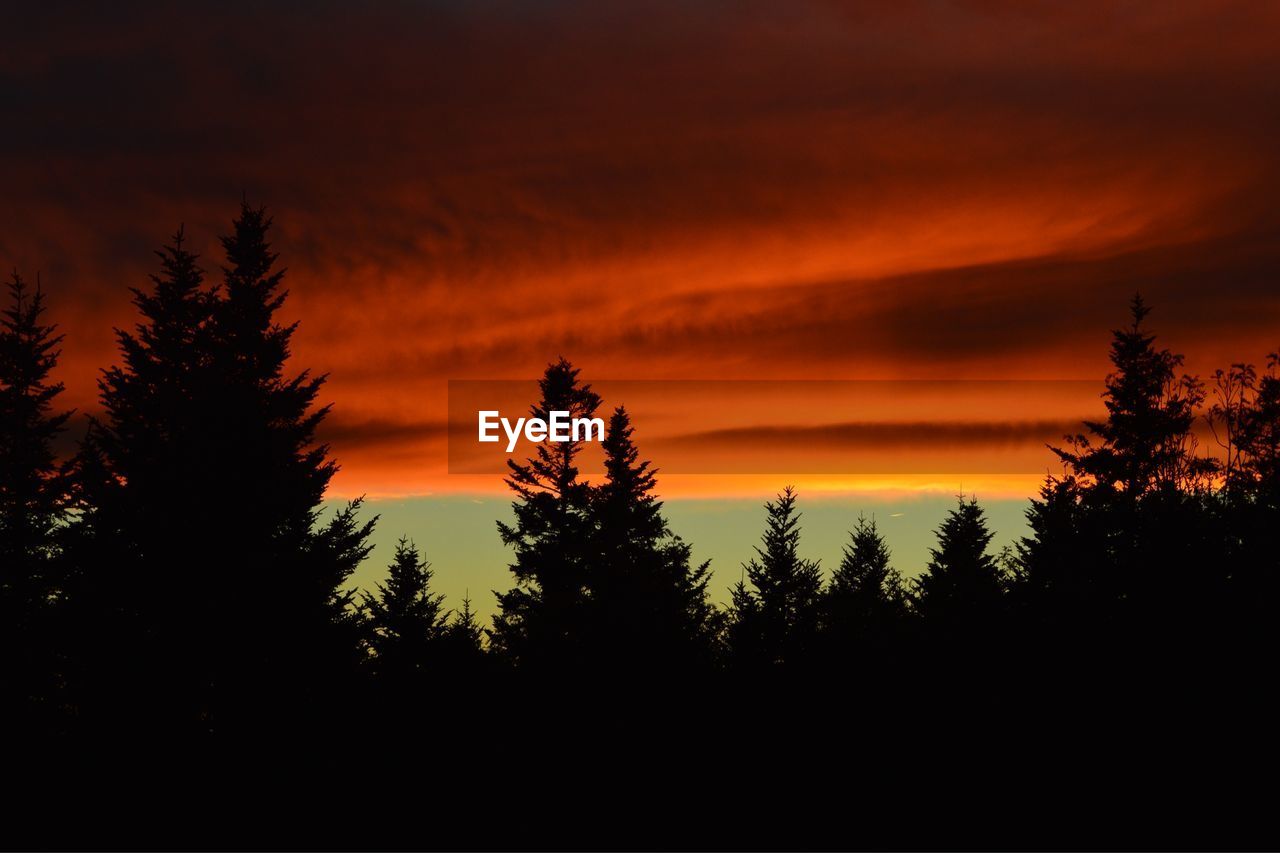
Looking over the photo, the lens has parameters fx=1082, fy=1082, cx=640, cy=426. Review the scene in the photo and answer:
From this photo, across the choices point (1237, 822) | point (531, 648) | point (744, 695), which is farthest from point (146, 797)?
point (531, 648)

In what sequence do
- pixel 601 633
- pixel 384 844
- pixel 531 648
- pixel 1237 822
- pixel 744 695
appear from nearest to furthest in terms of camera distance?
pixel 1237 822 < pixel 384 844 < pixel 744 695 < pixel 601 633 < pixel 531 648

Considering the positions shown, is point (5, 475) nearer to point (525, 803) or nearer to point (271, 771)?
point (271, 771)

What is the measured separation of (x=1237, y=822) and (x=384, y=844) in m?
12.8

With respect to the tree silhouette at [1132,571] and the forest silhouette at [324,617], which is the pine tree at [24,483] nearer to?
the forest silhouette at [324,617]

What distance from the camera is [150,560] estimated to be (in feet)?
77.7

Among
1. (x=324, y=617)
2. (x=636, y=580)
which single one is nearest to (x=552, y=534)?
(x=636, y=580)

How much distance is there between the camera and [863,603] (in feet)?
180

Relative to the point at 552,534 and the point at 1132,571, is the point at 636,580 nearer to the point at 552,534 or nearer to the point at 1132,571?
the point at 552,534

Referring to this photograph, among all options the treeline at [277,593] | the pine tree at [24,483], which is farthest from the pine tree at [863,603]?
the pine tree at [24,483]

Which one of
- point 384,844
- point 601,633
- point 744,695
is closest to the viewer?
point 384,844

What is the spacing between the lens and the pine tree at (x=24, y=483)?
35875mm

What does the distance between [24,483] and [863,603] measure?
125ft

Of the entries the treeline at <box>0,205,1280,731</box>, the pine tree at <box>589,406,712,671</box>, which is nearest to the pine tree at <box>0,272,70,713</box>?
the treeline at <box>0,205,1280,731</box>

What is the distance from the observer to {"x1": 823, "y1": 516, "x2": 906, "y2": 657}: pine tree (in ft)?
89.5
